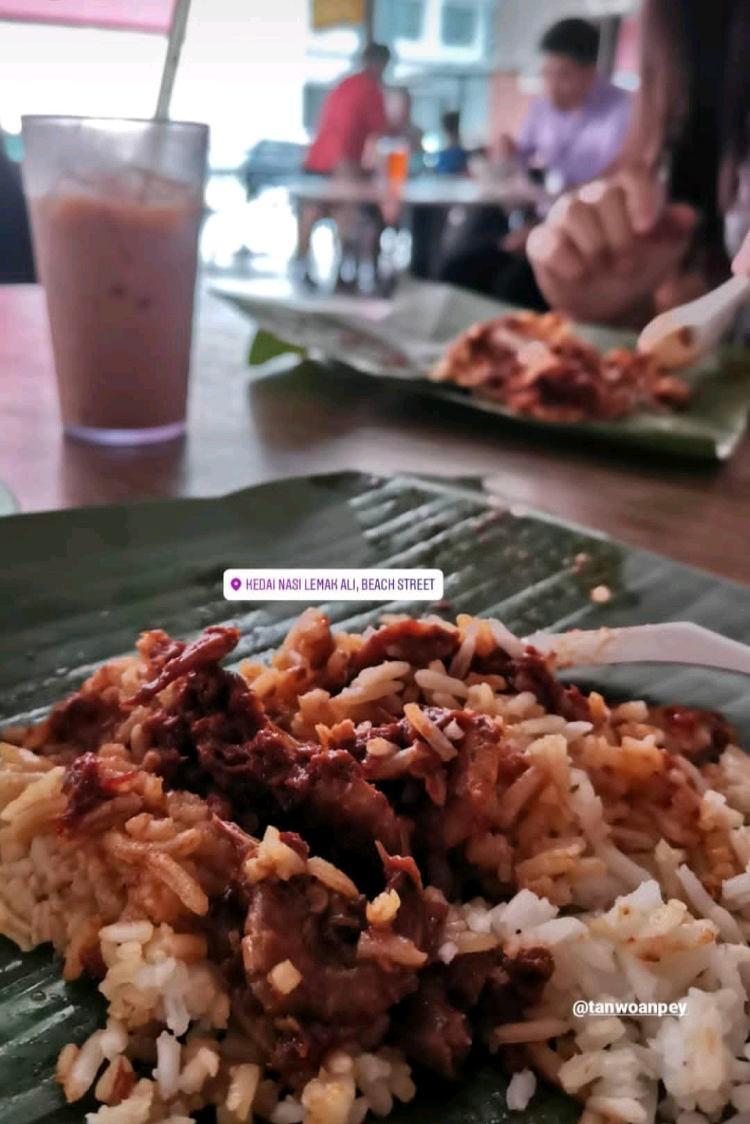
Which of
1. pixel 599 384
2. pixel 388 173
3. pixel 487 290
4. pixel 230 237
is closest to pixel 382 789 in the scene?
pixel 599 384

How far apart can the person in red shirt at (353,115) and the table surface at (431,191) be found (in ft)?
1.04

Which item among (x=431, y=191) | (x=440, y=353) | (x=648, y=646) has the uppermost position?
(x=431, y=191)

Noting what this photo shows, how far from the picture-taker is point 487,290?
2.52 meters

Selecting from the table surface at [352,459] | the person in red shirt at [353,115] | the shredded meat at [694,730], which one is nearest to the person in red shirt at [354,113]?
the person in red shirt at [353,115]

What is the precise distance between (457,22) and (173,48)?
31 cm

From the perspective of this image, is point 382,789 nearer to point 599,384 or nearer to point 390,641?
point 390,641

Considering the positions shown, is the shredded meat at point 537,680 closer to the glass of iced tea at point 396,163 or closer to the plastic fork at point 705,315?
the plastic fork at point 705,315

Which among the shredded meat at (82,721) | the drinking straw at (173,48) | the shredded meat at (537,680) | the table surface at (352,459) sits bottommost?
the table surface at (352,459)

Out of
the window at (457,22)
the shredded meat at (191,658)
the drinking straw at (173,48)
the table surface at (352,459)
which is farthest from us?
the table surface at (352,459)

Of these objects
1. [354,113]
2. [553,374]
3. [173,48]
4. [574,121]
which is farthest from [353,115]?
[574,121]

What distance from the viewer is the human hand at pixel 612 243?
1.58 metres

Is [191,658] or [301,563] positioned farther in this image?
[301,563]

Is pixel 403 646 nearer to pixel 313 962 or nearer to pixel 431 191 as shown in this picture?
pixel 313 962

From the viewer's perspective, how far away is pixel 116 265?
1432 mm
